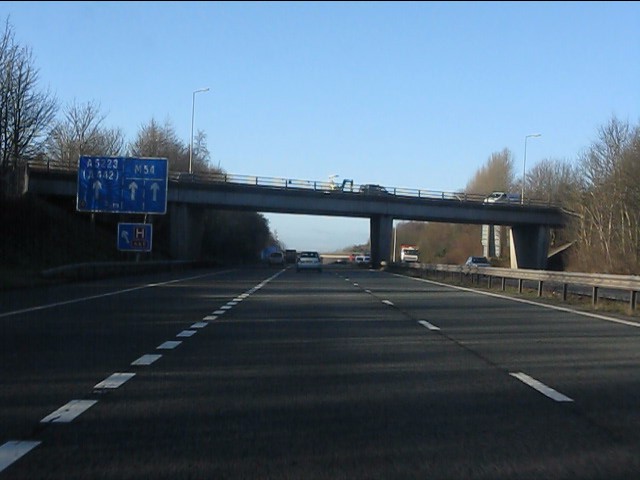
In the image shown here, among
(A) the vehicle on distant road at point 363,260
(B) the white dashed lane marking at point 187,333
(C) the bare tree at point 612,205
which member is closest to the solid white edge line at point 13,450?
(B) the white dashed lane marking at point 187,333

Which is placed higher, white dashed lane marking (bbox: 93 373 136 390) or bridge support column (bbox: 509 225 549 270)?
bridge support column (bbox: 509 225 549 270)

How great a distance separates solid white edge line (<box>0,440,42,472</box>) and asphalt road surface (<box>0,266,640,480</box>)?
0.01m

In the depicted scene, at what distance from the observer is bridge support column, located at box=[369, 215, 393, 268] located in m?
79.1

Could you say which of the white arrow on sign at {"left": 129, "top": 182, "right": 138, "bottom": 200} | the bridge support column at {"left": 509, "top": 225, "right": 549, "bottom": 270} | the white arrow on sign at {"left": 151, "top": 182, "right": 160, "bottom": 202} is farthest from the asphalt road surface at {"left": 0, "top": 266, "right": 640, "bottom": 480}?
the bridge support column at {"left": 509, "top": 225, "right": 549, "bottom": 270}

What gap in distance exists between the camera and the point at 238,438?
7520mm

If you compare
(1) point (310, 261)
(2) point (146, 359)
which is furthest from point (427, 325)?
(1) point (310, 261)

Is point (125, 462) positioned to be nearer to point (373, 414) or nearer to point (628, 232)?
point (373, 414)

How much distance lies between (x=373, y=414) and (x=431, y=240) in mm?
130109

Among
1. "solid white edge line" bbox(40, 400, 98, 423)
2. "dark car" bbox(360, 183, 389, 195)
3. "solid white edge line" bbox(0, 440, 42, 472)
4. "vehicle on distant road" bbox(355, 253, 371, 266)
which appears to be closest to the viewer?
"solid white edge line" bbox(0, 440, 42, 472)

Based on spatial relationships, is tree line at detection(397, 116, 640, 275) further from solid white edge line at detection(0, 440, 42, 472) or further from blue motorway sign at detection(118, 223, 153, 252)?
solid white edge line at detection(0, 440, 42, 472)

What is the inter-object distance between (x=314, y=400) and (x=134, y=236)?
→ 3981 cm

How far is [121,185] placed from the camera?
157 feet

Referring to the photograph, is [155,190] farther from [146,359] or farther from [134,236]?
[146,359]

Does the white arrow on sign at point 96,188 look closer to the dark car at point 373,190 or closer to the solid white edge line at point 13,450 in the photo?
the dark car at point 373,190
